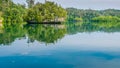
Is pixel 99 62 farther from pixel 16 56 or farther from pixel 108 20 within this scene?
pixel 108 20

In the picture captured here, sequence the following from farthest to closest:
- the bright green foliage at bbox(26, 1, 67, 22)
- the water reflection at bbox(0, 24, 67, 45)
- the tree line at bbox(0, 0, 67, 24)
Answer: the bright green foliage at bbox(26, 1, 67, 22), the tree line at bbox(0, 0, 67, 24), the water reflection at bbox(0, 24, 67, 45)

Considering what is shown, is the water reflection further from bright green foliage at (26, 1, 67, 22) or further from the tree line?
bright green foliage at (26, 1, 67, 22)

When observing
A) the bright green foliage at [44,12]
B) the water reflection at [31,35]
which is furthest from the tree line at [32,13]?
the water reflection at [31,35]

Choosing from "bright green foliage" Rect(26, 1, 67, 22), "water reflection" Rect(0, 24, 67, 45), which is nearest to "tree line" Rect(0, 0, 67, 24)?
"bright green foliage" Rect(26, 1, 67, 22)

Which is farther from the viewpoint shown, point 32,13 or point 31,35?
point 32,13

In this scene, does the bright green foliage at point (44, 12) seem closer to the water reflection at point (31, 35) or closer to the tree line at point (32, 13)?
the tree line at point (32, 13)

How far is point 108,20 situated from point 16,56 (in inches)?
3971

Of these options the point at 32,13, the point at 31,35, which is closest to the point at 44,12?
the point at 32,13

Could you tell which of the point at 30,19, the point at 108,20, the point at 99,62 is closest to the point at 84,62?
the point at 99,62

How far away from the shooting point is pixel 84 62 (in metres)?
12.0

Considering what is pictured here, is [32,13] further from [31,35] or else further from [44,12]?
[31,35]

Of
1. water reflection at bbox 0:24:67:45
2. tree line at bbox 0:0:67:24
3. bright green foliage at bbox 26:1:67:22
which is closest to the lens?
water reflection at bbox 0:24:67:45

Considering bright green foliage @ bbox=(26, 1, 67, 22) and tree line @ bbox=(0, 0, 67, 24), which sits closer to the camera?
tree line @ bbox=(0, 0, 67, 24)

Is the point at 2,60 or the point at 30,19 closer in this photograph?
the point at 2,60
